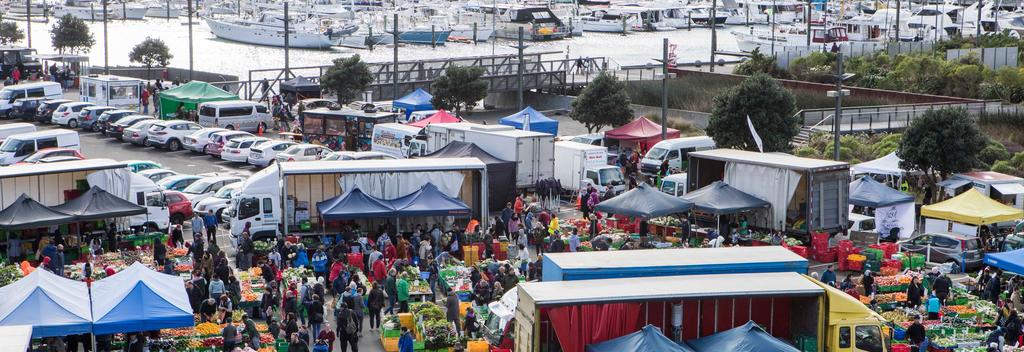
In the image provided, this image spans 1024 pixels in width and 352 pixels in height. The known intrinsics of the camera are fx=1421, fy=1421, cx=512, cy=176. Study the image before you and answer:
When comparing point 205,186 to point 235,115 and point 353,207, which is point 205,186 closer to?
point 353,207

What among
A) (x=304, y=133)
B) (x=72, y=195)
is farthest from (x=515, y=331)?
(x=304, y=133)

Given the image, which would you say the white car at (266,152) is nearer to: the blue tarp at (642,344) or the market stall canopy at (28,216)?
the market stall canopy at (28,216)

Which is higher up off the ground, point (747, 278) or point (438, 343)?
point (747, 278)

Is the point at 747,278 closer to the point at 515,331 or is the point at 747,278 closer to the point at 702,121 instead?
the point at 515,331

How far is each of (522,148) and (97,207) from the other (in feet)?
37.6

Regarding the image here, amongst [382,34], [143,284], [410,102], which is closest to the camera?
[143,284]

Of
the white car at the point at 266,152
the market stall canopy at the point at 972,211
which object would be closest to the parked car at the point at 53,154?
the white car at the point at 266,152

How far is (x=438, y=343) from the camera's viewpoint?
917 inches

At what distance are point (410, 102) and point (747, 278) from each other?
32.6 metres

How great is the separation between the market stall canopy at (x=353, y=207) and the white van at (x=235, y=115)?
19226 millimetres

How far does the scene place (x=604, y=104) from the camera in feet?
159

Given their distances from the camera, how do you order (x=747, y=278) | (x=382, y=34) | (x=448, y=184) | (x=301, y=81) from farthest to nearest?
(x=382, y=34) < (x=301, y=81) < (x=448, y=184) < (x=747, y=278)

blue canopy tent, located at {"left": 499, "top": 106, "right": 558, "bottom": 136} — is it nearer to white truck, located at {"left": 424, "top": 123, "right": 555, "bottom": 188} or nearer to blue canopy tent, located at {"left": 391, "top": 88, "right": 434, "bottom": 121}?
blue canopy tent, located at {"left": 391, "top": 88, "right": 434, "bottom": 121}

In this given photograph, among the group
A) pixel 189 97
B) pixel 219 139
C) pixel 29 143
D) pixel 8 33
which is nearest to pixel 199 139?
pixel 219 139
